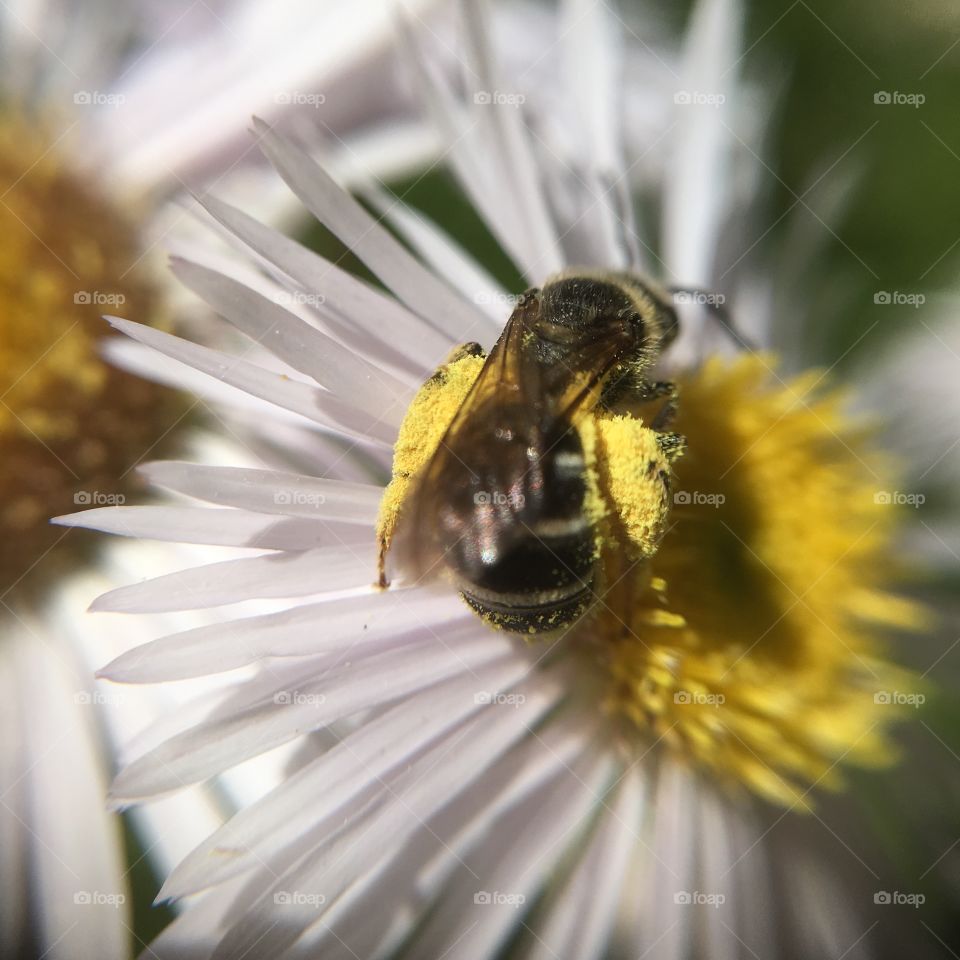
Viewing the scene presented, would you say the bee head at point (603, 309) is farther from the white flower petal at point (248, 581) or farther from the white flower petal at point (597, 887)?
the white flower petal at point (597, 887)

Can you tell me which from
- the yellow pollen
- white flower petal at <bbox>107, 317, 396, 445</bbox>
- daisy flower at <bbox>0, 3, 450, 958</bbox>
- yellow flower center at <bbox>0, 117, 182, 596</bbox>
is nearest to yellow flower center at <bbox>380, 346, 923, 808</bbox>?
the yellow pollen

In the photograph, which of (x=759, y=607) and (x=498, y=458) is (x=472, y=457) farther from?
(x=759, y=607)

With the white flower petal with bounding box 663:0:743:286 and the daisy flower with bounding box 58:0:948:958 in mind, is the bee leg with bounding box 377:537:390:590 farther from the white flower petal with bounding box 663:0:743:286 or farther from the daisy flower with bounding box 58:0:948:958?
the white flower petal with bounding box 663:0:743:286

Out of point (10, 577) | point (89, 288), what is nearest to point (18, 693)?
point (10, 577)

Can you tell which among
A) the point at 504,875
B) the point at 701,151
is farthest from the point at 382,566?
the point at 701,151

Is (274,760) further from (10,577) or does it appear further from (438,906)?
(10,577)

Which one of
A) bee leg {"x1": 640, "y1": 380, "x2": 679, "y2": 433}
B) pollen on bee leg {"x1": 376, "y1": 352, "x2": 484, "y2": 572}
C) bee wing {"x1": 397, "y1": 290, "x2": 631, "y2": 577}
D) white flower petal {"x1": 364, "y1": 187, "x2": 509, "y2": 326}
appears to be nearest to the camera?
bee wing {"x1": 397, "y1": 290, "x2": 631, "y2": 577}
